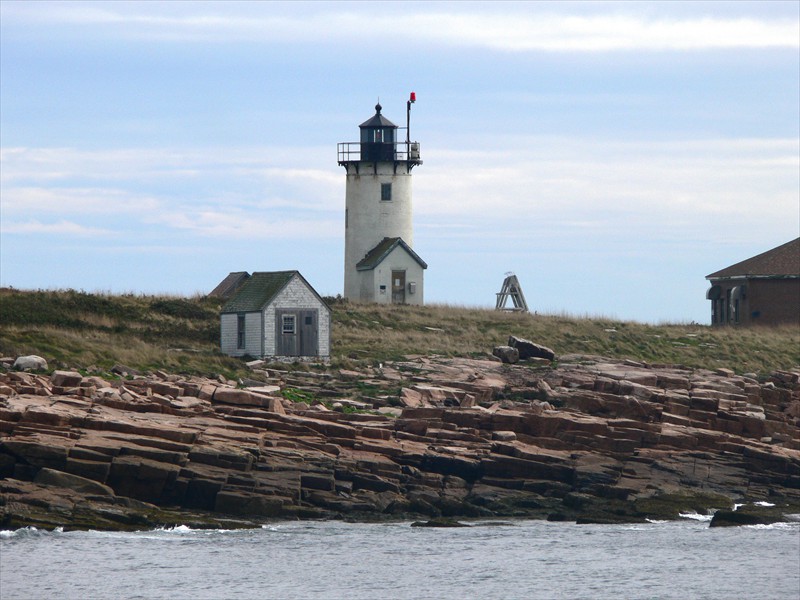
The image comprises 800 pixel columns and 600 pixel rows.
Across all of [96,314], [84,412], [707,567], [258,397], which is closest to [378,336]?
[96,314]

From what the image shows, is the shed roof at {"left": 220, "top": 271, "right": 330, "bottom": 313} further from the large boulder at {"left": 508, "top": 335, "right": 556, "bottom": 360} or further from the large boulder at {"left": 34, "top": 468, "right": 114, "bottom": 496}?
the large boulder at {"left": 34, "top": 468, "right": 114, "bottom": 496}

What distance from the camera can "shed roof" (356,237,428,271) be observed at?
63.2m

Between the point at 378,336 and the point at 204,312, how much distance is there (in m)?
6.50

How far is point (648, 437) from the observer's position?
126 feet

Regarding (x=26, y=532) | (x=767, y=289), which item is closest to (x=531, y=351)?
(x=767, y=289)

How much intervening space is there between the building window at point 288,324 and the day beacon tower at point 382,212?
50.2 feet

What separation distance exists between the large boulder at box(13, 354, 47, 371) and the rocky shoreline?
0.36m

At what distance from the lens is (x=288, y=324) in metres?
48.7

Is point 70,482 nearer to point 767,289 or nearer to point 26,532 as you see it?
point 26,532

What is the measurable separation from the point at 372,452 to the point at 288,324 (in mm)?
14008

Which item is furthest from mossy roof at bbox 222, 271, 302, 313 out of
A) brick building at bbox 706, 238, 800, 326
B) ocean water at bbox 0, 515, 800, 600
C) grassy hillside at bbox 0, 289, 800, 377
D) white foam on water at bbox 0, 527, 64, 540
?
brick building at bbox 706, 238, 800, 326

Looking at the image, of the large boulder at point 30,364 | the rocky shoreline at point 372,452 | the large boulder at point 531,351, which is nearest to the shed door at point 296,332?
the rocky shoreline at point 372,452

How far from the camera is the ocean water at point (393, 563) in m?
27.5

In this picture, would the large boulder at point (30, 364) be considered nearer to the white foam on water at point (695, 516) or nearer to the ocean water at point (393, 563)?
the ocean water at point (393, 563)
